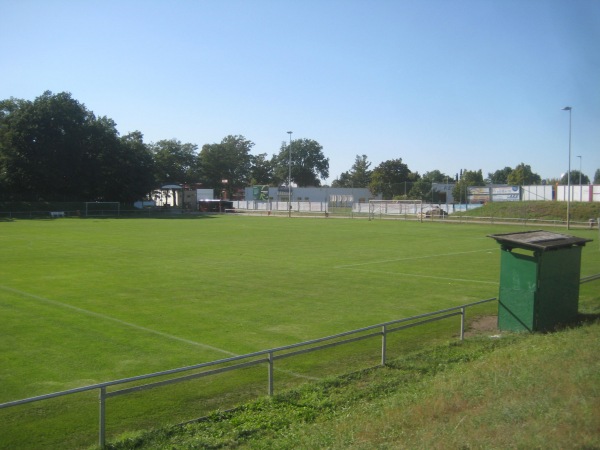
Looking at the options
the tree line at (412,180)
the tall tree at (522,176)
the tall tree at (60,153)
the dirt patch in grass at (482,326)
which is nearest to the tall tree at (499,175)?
the tree line at (412,180)

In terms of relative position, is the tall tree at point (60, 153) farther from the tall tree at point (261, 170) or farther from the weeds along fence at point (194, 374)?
the weeds along fence at point (194, 374)

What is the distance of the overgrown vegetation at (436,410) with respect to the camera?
557 cm

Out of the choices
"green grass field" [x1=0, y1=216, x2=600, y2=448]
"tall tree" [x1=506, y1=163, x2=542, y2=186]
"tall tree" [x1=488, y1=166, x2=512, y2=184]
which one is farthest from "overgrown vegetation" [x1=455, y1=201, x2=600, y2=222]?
"tall tree" [x1=488, y1=166, x2=512, y2=184]

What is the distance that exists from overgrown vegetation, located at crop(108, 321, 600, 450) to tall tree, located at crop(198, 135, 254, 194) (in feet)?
443

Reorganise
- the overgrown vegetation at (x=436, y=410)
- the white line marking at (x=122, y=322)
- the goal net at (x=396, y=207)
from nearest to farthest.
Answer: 1. the overgrown vegetation at (x=436, y=410)
2. the white line marking at (x=122, y=322)
3. the goal net at (x=396, y=207)

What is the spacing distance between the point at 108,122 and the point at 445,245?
7417 cm

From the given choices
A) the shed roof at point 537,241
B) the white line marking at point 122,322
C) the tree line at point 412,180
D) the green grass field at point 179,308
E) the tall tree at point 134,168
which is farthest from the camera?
the tree line at point 412,180

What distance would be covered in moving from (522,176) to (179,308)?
122 meters

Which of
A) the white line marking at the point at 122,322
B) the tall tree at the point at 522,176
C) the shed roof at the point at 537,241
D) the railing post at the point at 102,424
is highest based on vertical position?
the tall tree at the point at 522,176

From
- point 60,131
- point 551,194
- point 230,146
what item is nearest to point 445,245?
point 551,194

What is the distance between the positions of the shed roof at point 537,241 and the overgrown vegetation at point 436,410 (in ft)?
8.33

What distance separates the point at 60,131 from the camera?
85125 mm

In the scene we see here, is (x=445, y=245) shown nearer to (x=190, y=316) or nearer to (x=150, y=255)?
(x=150, y=255)

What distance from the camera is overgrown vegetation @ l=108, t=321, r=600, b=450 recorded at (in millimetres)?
5570
